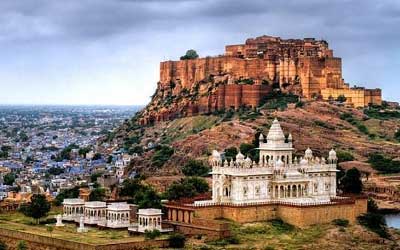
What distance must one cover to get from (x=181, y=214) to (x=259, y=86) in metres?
53.0

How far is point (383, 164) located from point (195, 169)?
17.0 metres

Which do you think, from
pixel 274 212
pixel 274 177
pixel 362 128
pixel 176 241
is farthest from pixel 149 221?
pixel 362 128

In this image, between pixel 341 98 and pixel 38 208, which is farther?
pixel 341 98

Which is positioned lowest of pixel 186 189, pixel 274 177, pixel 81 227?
pixel 81 227

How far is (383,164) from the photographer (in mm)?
99562

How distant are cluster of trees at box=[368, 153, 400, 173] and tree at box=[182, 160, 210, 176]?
14.9 m

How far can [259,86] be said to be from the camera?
381 feet

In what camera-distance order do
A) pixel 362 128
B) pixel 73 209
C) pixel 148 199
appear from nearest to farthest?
pixel 73 209
pixel 148 199
pixel 362 128

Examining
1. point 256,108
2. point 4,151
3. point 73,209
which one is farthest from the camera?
point 4,151

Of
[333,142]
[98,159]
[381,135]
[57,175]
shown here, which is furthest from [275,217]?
[98,159]

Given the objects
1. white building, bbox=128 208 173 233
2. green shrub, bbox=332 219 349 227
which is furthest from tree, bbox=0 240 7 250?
green shrub, bbox=332 219 349 227

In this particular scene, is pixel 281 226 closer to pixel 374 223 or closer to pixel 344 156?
pixel 374 223

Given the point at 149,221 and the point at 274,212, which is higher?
the point at 274,212

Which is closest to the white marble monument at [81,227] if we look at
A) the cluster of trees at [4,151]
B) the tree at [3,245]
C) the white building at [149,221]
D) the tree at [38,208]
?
the white building at [149,221]
